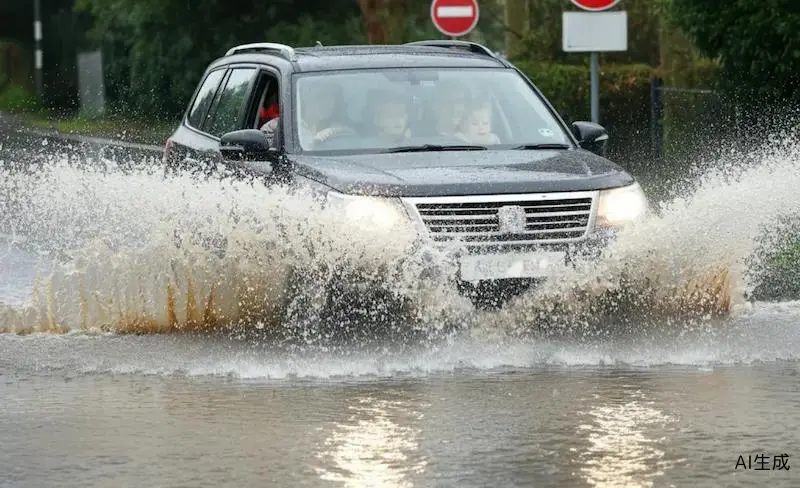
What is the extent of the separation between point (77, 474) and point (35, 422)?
1282mm

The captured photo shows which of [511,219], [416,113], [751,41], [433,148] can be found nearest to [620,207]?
[511,219]

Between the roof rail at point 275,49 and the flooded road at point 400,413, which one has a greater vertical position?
the roof rail at point 275,49

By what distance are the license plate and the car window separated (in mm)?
2923

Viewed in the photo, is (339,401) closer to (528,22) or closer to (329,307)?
(329,307)

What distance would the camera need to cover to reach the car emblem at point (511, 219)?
36.3 feet

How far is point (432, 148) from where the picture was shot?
39.7 feet

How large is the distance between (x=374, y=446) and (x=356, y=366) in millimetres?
2306

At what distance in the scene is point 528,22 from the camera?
4106 cm

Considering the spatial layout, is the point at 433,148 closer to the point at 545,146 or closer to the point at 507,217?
the point at 545,146

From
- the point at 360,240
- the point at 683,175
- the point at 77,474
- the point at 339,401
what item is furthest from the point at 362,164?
the point at 683,175

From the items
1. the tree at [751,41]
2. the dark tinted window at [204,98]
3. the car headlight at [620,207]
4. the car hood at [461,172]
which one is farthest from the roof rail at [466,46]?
the tree at [751,41]

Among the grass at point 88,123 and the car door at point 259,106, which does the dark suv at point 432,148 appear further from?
the grass at point 88,123

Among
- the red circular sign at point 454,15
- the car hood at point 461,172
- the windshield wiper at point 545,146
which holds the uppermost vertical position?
the red circular sign at point 454,15

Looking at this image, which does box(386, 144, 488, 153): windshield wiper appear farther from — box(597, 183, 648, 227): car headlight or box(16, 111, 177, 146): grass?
box(16, 111, 177, 146): grass
